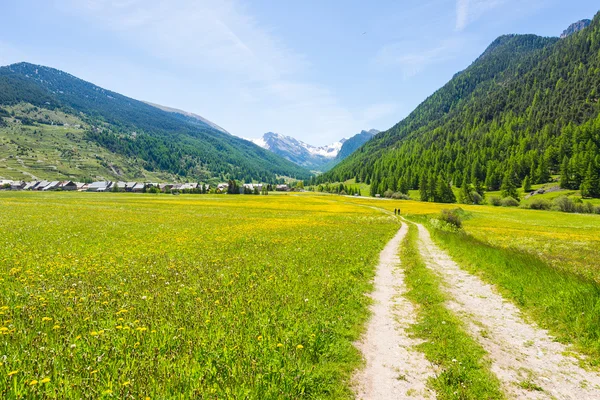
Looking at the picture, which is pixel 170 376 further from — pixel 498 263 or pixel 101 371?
pixel 498 263

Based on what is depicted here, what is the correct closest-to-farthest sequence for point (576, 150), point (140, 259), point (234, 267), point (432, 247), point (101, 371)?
point (101, 371) → point (234, 267) → point (140, 259) → point (432, 247) → point (576, 150)

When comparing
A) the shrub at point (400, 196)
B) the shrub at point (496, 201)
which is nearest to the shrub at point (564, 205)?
the shrub at point (496, 201)

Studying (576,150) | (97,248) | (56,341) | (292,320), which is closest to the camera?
(56,341)

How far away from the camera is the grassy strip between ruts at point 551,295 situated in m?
8.89

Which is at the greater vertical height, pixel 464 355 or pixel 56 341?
pixel 56 341

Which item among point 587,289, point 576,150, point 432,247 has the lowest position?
point 432,247

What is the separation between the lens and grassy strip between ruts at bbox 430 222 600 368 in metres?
8.89

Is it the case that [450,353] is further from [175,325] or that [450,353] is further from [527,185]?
[527,185]

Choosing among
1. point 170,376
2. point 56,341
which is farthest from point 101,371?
point 56,341

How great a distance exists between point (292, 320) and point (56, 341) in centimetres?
622

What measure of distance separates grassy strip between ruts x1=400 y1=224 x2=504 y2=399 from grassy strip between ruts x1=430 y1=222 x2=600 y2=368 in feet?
10.0

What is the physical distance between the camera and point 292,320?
9.02 metres

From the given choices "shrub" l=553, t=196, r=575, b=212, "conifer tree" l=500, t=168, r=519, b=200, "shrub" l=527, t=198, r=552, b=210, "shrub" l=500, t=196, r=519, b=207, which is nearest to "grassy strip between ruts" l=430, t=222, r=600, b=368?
"shrub" l=553, t=196, r=575, b=212

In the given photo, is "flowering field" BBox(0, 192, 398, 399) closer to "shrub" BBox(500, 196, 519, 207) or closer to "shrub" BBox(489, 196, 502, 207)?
"shrub" BBox(500, 196, 519, 207)
